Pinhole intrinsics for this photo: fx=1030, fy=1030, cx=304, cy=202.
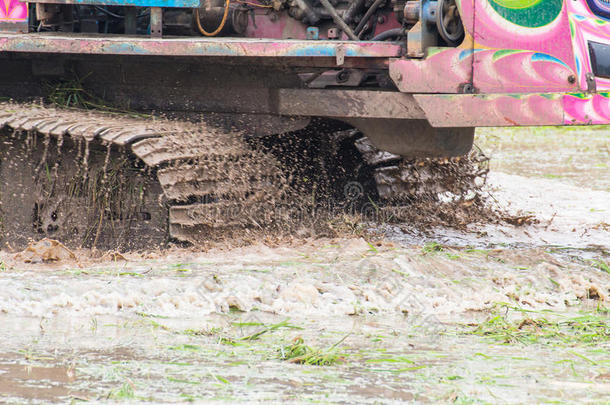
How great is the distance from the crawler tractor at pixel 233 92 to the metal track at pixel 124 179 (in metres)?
0.01

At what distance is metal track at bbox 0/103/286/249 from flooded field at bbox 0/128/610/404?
0.77 ft

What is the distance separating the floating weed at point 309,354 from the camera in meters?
4.00

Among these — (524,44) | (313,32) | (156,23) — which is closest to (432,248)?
(524,44)

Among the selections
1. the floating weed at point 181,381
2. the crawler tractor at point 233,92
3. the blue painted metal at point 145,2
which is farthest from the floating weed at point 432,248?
the floating weed at point 181,381

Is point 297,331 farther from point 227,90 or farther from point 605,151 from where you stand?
point 605,151

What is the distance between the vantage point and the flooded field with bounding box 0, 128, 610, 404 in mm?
3684

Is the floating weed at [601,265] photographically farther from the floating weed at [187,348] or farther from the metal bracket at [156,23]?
the metal bracket at [156,23]

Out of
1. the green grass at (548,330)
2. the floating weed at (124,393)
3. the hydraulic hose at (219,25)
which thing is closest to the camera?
the floating weed at (124,393)

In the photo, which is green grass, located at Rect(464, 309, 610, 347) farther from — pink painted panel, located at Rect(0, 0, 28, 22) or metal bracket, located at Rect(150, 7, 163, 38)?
pink painted panel, located at Rect(0, 0, 28, 22)

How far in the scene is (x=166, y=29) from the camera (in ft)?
23.9

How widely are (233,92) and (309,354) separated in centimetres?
294

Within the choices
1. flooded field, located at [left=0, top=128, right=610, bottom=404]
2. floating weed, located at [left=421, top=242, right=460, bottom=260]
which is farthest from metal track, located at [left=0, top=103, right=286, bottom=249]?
floating weed, located at [left=421, top=242, right=460, bottom=260]

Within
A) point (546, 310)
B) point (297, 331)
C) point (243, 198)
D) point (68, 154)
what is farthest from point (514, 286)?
point (68, 154)

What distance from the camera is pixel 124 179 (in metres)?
6.46
